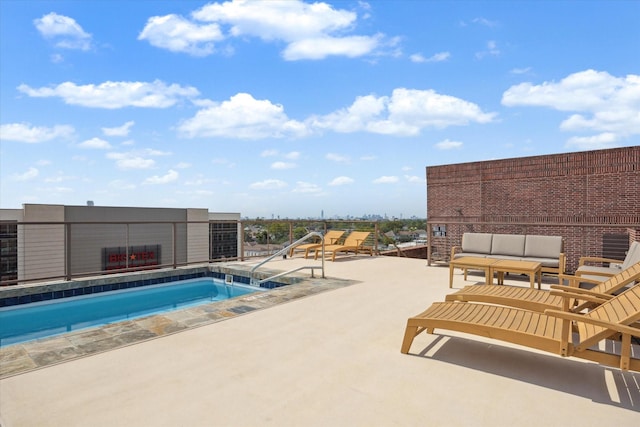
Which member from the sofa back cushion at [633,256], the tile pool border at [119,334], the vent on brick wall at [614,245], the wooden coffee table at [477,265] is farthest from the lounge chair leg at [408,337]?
the vent on brick wall at [614,245]

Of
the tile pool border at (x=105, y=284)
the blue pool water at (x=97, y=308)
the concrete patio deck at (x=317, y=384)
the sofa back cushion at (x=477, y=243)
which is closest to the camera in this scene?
the concrete patio deck at (x=317, y=384)

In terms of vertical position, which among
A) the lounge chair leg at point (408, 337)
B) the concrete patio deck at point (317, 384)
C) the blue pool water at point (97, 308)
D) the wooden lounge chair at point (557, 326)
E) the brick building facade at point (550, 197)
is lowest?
the blue pool water at point (97, 308)

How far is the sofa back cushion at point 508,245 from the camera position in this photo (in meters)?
6.58

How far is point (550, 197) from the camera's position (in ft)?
46.8

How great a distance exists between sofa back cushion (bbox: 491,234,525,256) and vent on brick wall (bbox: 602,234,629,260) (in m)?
7.70

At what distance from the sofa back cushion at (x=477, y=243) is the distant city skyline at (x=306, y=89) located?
4081mm

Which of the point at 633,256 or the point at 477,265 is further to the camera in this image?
the point at 477,265

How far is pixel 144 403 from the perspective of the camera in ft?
6.97

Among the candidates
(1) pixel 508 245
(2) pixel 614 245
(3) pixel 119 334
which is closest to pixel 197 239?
(1) pixel 508 245

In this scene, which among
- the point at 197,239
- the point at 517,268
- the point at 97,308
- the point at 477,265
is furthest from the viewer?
the point at 197,239

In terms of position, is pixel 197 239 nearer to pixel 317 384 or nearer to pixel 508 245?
pixel 508 245

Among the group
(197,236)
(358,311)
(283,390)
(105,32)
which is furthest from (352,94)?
(197,236)

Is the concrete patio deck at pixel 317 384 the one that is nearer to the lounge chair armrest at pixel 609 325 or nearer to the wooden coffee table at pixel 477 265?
the lounge chair armrest at pixel 609 325

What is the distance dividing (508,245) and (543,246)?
1.80 feet
